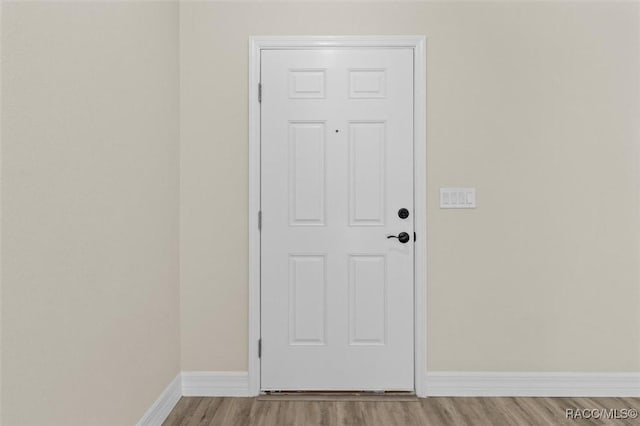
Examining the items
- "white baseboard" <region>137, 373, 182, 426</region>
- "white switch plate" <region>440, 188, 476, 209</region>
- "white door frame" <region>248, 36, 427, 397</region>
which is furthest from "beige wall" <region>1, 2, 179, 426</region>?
"white switch plate" <region>440, 188, 476, 209</region>

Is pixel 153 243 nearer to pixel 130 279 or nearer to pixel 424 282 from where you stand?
pixel 130 279

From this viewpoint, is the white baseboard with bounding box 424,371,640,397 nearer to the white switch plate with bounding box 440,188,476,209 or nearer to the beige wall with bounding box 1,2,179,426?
the white switch plate with bounding box 440,188,476,209

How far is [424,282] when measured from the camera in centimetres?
286

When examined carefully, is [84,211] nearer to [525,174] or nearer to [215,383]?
[215,383]

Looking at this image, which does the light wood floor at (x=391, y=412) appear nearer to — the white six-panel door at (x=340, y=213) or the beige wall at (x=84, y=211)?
the white six-panel door at (x=340, y=213)

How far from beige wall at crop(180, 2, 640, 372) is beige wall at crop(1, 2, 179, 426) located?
1025 mm

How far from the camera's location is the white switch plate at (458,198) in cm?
287

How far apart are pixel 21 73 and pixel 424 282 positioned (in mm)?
2223

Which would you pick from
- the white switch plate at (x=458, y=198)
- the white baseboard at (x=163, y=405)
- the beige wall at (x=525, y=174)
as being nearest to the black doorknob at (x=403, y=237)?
the beige wall at (x=525, y=174)

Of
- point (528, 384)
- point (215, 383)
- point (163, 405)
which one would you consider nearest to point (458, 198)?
point (528, 384)

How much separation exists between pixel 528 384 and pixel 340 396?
110cm

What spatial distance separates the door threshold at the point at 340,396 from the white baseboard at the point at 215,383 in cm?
14

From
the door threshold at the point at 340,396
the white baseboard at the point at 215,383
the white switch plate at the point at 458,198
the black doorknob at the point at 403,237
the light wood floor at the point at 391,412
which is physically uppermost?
the white switch plate at the point at 458,198

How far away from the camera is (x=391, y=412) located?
2639 mm
